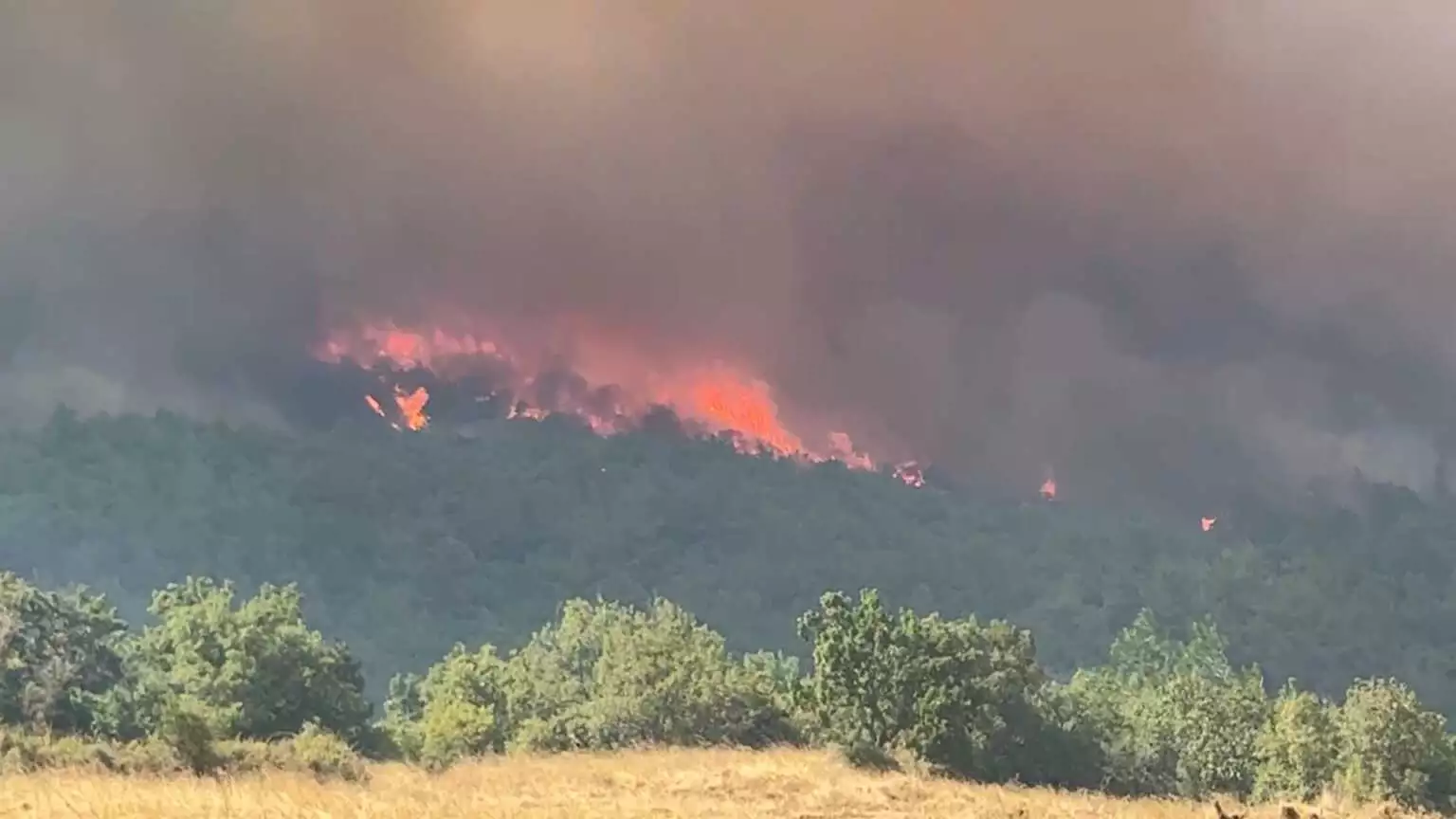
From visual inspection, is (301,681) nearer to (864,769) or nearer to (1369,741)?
(864,769)

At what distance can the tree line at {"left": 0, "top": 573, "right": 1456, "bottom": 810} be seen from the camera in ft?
193

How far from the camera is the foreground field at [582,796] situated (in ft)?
73.8

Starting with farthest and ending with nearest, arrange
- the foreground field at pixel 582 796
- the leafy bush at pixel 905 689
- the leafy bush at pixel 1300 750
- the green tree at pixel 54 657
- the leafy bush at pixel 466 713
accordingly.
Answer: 1. the leafy bush at pixel 466 713
2. the leafy bush at pixel 1300 750
3. the green tree at pixel 54 657
4. the leafy bush at pixel 905 689
5. the foreground field at pixel 582 796

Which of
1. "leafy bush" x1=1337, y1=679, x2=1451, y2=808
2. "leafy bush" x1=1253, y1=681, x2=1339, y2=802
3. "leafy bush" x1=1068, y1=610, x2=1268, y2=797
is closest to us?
"leafy bush" x1=1337, y1=679, x2=1451, y2=808

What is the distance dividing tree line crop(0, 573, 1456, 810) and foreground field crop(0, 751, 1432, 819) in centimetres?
1030

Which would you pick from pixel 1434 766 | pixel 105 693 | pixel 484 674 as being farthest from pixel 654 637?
pixel 1434 766

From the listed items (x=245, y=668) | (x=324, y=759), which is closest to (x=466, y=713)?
(x=245, y=668)

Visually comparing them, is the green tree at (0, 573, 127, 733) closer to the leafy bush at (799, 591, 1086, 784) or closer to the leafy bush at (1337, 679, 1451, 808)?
the leafy bush at (799, 591, 1086, 784)

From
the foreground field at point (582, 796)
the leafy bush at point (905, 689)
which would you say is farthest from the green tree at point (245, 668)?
the leafy bush at point (905, 689)

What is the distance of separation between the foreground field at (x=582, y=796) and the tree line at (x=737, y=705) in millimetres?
10299

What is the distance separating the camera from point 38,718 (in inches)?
2549

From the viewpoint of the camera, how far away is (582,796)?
29.4 meters

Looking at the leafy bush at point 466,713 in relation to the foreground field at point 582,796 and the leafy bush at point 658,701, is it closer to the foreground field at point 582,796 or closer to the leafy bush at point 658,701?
the leafy bush at point 658,701

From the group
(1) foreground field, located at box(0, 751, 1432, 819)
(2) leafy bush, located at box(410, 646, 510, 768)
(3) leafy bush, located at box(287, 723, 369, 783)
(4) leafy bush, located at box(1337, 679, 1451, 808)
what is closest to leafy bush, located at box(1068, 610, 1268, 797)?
(4) leafy bush, located at box(1337, 679, 1451, 808)
